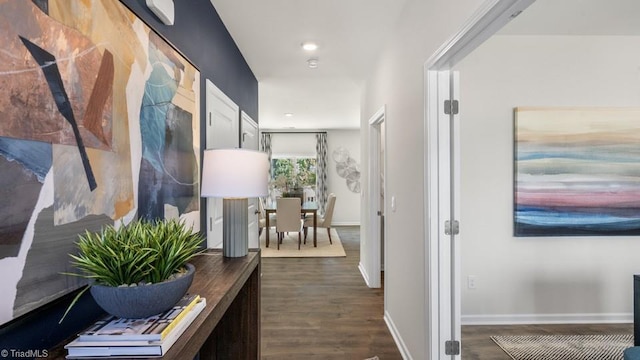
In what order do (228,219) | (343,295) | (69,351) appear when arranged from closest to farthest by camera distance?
(69,351)
(228,219)
(343,295)

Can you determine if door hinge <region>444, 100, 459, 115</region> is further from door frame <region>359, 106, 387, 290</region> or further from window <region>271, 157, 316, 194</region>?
window <region>271, 157, 316, 194</region>

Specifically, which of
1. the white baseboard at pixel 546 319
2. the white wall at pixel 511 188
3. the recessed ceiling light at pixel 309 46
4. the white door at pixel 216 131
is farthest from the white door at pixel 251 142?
the white baseboard at pixel 546 319

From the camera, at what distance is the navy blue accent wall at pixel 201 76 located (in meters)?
0.81

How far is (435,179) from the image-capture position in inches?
70.3

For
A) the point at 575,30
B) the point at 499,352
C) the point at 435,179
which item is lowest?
the point at 499,352

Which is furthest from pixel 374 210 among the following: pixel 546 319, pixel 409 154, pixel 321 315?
pixel 546 319

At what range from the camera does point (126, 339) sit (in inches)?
27.9

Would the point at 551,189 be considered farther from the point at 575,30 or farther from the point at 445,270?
the point at 445,270

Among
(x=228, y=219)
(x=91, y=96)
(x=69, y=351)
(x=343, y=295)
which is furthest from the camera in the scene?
(x=343, y=295)

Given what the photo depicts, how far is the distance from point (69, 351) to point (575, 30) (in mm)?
3780

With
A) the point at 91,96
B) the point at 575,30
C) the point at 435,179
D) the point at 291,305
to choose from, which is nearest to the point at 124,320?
the point at 91,96

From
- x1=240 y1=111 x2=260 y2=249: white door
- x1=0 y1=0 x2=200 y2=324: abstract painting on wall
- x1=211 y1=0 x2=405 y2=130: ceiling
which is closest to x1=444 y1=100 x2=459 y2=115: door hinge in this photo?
x1=211 y1=0 x2=405 y2=130: ceiling

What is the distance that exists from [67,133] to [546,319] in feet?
11.9

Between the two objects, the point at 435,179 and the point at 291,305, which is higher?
the point at 435,179
